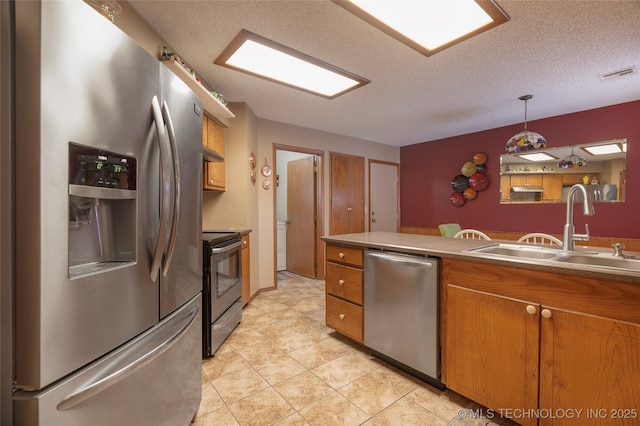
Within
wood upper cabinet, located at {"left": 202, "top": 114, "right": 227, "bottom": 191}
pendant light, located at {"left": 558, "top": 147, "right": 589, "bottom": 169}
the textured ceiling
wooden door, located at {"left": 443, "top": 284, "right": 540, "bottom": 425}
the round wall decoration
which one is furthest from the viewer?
the round wall decoration

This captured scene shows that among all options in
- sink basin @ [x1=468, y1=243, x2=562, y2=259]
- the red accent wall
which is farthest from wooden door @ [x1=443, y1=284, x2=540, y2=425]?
the red accent wall

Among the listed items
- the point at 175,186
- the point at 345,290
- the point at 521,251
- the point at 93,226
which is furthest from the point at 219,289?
the point at 521,251

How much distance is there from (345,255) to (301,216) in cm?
262

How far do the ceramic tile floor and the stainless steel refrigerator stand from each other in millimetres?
516

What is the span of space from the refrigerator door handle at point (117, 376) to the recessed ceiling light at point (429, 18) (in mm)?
1989

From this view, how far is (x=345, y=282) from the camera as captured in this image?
2293 millimetres

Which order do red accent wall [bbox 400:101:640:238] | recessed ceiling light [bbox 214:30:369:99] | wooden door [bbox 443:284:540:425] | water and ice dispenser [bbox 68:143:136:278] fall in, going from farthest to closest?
red accent wall [bbox 400:101:640:238], recessed ceiling light [bbox 214:30:369:99], wooden door [bbox 443:284:540:425], water and ice dispenser [bbox 68:143:136:278]

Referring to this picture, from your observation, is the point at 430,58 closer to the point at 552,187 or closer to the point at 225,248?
the point at 225,248

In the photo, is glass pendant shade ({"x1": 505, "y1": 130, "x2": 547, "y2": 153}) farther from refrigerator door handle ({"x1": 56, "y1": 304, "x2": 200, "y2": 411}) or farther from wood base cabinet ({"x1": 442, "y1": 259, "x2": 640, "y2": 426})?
refrigerator door handle ({"x1": 56, "y1": 304, "x2": 200, "y2": 411})

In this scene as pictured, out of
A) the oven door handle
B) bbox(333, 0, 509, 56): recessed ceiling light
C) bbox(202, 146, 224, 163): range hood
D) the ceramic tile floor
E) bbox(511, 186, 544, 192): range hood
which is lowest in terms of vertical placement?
the ceramic tile floor

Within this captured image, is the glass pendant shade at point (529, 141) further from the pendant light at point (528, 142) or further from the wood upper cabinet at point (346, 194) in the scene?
the wood upper cabinet at point (346, 194)

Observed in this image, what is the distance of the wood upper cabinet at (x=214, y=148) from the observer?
2.71 metres

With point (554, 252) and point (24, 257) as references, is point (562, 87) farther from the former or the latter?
point (24, 257)

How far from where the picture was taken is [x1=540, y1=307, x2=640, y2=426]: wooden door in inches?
42.3
